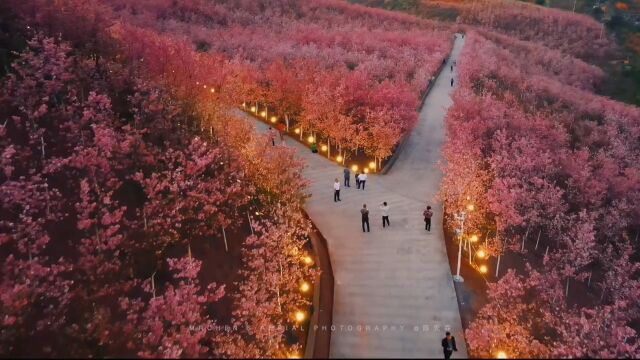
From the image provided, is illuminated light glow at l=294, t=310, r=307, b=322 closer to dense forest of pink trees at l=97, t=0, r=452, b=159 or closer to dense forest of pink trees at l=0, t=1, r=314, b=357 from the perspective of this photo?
dense forest of pink trees at l=0, t=1, r=314, b=357

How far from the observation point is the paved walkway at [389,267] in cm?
1659

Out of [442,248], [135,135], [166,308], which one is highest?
[135,135]

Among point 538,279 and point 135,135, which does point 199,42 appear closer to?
point 135,135

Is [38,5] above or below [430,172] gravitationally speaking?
above

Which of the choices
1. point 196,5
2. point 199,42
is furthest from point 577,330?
point 196,5

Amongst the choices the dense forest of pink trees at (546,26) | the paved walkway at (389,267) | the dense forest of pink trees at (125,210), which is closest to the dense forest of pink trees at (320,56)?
the paved walkway at (389,267)

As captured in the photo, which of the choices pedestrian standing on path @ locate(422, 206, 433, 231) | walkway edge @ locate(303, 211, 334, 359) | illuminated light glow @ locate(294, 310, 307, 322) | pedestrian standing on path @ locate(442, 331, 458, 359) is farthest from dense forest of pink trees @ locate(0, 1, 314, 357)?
pedestrian standing on path @ locate(422, 206, 433, 231)

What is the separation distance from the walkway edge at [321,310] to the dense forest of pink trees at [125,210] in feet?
1.97

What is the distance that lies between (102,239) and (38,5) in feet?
46.4

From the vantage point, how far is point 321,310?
17.7m

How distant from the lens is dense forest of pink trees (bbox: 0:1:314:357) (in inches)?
500

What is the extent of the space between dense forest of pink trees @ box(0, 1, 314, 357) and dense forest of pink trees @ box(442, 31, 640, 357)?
775 cm

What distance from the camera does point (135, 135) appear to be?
61.2ft

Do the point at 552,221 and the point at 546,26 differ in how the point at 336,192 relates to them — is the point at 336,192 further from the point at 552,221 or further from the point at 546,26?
the point at 546,26
